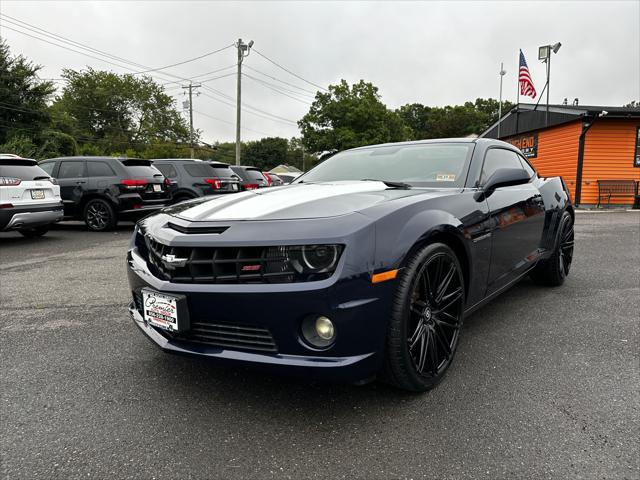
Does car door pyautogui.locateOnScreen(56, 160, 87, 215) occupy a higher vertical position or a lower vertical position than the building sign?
lower

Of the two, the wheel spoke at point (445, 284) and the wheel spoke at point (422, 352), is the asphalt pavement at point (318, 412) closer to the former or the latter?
the wheel spoke at point (422, 352)

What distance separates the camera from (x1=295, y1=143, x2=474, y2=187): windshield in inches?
113

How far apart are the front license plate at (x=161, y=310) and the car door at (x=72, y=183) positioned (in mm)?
7983

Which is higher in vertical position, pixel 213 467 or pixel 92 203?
pixel 92 203

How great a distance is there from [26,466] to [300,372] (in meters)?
1.10

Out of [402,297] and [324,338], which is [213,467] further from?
[402,297]

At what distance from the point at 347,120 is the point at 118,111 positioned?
29414 mm

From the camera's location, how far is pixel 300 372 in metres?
1.78

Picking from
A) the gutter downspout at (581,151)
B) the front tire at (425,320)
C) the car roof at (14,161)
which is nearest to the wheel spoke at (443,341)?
the front tire at (425,320)

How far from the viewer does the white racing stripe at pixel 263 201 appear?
2.10 metres

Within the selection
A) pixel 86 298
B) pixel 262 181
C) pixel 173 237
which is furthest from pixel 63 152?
pixel 173 237

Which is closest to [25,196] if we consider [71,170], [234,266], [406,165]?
[71,170]

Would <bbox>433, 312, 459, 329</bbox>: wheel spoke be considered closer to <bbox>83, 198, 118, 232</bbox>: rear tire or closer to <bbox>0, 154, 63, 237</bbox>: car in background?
<bbox>0, 154, 63, 237</bbox>: car in background

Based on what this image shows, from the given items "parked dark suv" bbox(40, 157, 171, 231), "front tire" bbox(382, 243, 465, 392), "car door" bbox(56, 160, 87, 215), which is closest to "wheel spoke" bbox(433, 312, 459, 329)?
"front tire" bbox(382, 243, 465, 392)
